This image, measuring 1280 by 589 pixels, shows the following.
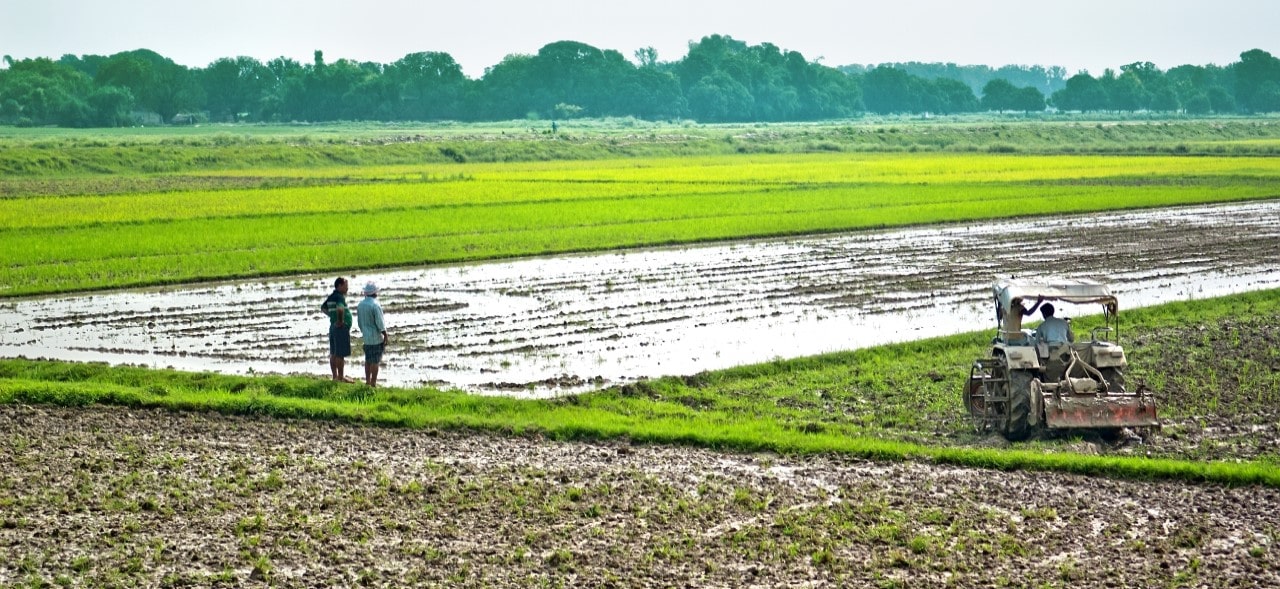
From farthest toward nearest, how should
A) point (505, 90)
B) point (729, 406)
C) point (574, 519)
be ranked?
1. point (505, 90)
2. point (729, 406)
3. point (574, 519)

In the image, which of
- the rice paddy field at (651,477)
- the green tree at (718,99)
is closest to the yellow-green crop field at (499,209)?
the rice paddy field at (651,477)

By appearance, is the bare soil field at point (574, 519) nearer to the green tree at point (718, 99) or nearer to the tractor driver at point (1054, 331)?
the tractor driver at point (1054, 331)

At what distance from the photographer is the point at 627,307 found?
899 inches

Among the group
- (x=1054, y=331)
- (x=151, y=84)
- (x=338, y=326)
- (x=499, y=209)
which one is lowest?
(x=499, y=209)

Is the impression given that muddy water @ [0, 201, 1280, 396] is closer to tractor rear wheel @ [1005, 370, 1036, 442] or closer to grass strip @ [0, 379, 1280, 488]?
grass strip @ [0, 379, 1280, 488]

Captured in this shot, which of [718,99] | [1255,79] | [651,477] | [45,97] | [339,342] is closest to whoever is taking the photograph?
[651,477]

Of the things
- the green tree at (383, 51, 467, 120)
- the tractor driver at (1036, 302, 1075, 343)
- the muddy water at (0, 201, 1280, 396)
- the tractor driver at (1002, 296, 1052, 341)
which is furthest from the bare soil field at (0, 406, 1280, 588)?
the green tree at (383, 51, 467, 120)

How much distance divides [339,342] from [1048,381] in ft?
22.4

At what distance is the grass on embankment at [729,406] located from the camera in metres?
12.8

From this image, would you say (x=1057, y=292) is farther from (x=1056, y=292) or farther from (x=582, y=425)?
(x=582, y=425)

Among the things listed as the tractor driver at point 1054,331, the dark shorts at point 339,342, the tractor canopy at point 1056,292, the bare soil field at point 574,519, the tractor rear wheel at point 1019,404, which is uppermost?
the tractor canopy at point 1056,292

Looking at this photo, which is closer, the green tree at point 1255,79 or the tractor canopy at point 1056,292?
the tractor canopy at point 1056,292

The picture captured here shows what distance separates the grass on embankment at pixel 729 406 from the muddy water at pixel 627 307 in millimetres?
998

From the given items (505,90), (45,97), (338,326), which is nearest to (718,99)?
(505,90)
